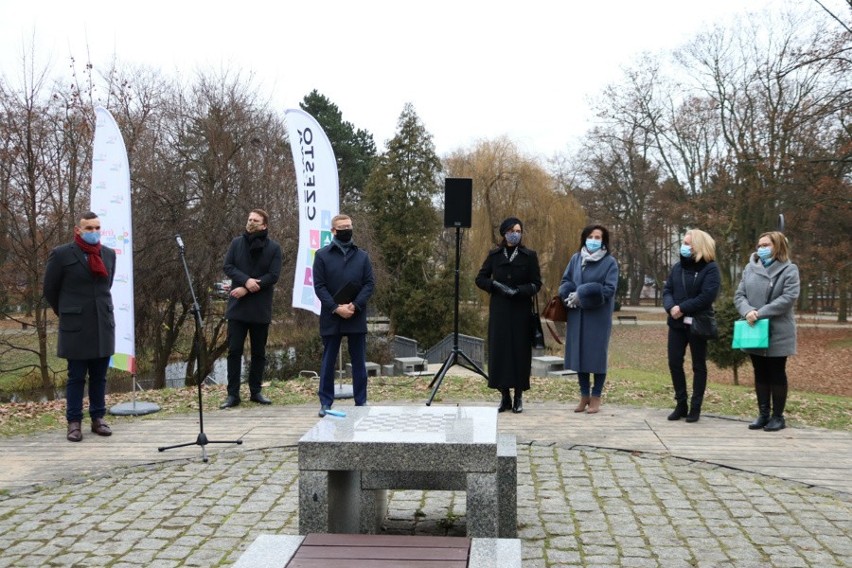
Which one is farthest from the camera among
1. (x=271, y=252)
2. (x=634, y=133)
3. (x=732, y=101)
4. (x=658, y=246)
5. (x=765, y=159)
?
(x=658, y=246)

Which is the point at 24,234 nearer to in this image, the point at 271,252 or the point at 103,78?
the point at 103,78

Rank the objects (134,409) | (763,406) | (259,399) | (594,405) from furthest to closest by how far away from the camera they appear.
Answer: (259,399), (134,409), (594,405), (763,406)

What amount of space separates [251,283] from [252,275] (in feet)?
0.85

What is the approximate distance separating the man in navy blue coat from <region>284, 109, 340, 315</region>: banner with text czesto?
1.71 meters

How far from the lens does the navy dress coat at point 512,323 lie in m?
7.70

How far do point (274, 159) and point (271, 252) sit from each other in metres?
12.6

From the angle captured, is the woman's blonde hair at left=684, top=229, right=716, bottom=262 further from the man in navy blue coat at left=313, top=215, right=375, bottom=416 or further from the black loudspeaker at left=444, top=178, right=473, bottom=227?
the man in navy blue coat at left=313, top=215, right=375, bottom=416

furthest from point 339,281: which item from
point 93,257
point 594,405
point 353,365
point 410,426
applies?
point 410,426

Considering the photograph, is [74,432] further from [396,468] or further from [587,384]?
[587,384]

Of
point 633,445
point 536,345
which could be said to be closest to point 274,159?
A: point 536,345

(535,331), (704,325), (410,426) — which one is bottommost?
(410,426)

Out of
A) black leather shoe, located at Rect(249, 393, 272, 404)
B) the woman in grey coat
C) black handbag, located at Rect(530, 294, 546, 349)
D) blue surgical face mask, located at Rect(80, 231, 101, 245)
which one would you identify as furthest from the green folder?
blue surgical face mask, located at Rect(80, 231, 101, 245)

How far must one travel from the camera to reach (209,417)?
798cm

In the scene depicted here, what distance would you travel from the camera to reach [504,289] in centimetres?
769
